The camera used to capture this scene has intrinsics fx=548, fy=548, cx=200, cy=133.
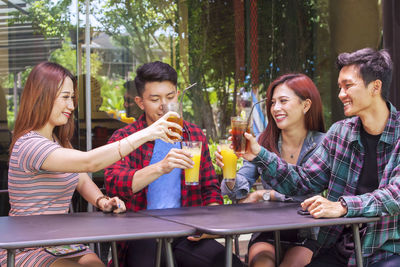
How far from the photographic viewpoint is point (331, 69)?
5.93 metres

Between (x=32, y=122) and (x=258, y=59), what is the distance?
3.62 m

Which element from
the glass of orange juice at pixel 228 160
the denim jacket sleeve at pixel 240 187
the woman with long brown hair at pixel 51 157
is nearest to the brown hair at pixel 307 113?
the denim jacket sleeve at pixel 240 187

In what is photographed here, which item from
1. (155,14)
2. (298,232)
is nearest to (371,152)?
(298,232)

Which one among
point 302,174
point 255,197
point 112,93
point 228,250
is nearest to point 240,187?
point 255,197

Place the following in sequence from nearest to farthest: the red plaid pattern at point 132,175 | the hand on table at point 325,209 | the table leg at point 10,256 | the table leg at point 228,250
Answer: the table leg at point 10,256 < the table leg at point 228,250 < the hand on table at point 325,209 < the red plaid pattern at point 132,175

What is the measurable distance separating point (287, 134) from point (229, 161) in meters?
0.67

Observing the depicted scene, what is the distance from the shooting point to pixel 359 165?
9.00 feet

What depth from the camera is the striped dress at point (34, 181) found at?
255 cm

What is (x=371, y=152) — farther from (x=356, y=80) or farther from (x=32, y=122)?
(x=32, y=122)

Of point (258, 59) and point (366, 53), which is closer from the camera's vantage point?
point (366, 53)

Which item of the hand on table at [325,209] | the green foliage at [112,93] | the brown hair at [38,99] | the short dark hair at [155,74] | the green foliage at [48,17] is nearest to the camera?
the hand on table at [325,209]

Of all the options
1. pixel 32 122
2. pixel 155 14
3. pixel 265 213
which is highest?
pixel 155 14

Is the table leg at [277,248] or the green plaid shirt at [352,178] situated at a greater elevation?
the green plaid shirt at [352,178]

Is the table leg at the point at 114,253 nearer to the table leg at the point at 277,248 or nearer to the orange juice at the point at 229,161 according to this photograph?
the orange juice at the point at 229,161
